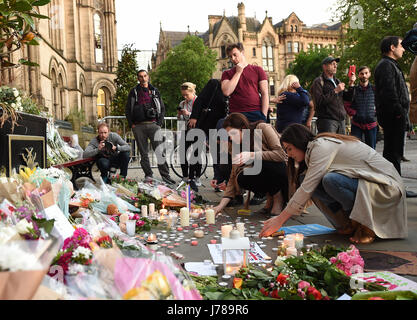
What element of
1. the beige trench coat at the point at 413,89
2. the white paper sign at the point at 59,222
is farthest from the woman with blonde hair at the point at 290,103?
the white paper sign at the point at 59,222

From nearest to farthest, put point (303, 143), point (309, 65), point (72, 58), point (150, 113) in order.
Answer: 1. point (303, 143)
2. point (150, 113)
3. point (72, 58)
4. point (309, 65)

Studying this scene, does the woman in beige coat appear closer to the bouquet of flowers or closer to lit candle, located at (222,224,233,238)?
lit candle, located at (222,224,233,238)

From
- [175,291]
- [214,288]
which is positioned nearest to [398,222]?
[214,288]

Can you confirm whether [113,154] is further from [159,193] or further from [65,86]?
[65,86]

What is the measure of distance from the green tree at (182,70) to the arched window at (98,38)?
12.0 metres

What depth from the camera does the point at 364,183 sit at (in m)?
3.66

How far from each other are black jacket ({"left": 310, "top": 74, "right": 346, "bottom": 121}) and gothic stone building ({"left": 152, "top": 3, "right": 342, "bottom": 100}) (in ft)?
195

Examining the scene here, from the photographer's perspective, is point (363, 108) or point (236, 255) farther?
point (363, 108)

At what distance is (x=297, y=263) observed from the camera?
2678mm

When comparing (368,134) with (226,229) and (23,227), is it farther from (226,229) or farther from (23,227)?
(23,227)

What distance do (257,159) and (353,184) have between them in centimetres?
152

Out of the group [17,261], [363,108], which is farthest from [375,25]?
[17,261]

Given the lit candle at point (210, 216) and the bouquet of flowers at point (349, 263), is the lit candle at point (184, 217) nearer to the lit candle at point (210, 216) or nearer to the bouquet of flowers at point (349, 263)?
the lit candle at point (210, 216)
